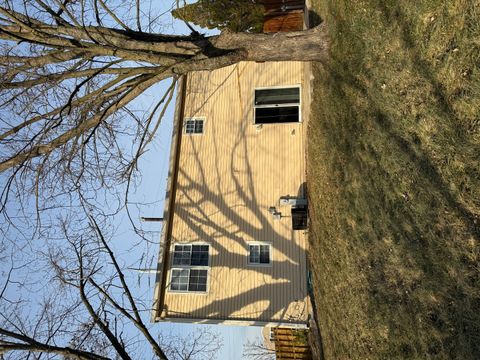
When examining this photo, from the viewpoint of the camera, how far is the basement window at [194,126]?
13.9 m

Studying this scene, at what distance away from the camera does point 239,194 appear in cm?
1288

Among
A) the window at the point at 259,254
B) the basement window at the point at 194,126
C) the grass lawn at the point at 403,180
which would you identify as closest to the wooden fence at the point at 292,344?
the window at the point at 259,254

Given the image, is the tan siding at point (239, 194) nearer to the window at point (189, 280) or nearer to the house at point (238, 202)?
the house at point (238, 202)

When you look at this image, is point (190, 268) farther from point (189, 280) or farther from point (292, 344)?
point (292, 344)

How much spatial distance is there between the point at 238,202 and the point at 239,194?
0.28 m

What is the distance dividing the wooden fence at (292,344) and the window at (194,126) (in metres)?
7.46

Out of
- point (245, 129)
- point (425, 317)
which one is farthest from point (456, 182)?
point (245, 129)

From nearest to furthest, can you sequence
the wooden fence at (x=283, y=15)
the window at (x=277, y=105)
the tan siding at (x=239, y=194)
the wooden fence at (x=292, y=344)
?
the tan siding at (x=239, y=194), the wooden fence at (x=292, y=344), the window at (x=277, y=105), the wooden fence at (x=283, y=15)

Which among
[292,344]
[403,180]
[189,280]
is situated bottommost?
[292,344]

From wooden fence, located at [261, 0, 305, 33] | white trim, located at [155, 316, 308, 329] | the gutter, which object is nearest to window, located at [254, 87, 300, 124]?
the gutter

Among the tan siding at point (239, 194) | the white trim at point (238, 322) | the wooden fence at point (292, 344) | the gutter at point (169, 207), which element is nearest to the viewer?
the white trim at point (238, 322)

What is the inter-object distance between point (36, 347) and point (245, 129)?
30.4 feet

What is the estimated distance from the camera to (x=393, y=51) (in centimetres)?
576

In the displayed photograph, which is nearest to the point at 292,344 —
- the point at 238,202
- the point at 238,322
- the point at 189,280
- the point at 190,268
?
the point at 238,322
